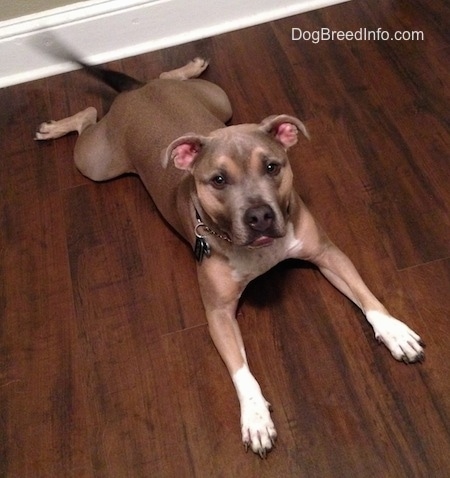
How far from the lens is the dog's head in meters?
2.03

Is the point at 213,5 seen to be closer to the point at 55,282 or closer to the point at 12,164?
the point at 12,164

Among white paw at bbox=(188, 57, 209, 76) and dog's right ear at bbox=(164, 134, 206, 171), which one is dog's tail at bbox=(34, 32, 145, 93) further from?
dog's right ear at bbox=(164, 134, 206, 171)

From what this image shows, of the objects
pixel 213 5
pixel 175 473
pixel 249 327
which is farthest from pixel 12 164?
pixel 175 473

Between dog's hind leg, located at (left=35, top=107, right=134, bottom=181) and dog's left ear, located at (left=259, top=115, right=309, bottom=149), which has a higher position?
dog's left ear, located at (left=259, top=115, right=309, bottom=149)

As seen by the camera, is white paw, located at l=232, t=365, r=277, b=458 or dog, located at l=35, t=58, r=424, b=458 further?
white paw, located at l=232, t=365, r=277, b=458

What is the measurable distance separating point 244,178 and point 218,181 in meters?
0.11

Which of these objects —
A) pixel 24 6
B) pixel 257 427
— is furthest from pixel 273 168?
pixel 24 6

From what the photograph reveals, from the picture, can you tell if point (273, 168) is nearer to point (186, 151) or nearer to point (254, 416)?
point (186, 151)

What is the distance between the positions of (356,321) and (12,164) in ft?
7.29

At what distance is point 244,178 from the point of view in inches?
80.7

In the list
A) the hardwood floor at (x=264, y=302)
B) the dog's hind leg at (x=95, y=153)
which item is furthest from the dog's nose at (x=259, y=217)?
the dog's hind leg at (x=95, y=153)

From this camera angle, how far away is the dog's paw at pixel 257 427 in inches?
85.4

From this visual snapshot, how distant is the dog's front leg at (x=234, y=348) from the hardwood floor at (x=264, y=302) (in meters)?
0.08

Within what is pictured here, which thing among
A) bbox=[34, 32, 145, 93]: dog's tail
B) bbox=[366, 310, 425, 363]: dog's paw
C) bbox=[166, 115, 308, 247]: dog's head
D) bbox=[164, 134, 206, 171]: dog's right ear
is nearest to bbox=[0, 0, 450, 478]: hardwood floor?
bbox=[366, 310, 425, 363]: dog's paw
